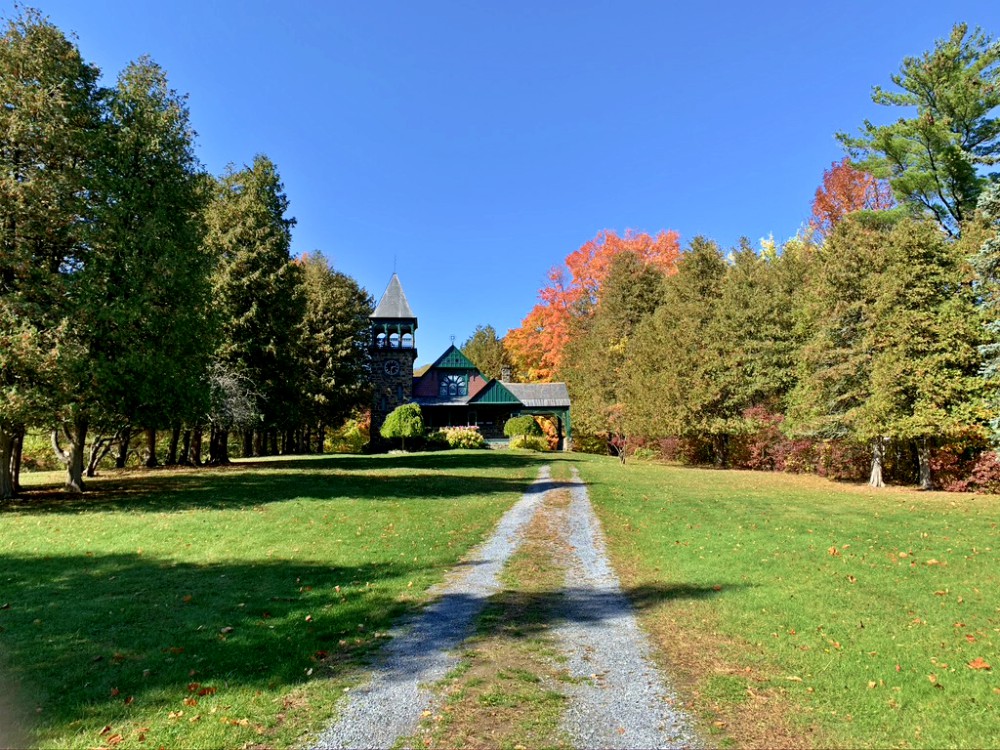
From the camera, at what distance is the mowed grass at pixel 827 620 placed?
4141 mm

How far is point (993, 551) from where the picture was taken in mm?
9531

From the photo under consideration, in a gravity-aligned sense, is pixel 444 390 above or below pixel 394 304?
below

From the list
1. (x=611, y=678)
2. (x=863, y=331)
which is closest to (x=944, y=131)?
(x=863, y=331)

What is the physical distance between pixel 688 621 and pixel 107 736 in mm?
5634

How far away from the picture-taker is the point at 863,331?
21438mm

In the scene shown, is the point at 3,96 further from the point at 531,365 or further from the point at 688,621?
the point at 531,365

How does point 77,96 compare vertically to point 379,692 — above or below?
above

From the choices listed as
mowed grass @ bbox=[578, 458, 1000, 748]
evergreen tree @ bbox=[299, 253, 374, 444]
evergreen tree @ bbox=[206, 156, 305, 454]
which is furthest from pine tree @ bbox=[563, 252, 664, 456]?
mowed grass @ bbox=[578, 458, 1000, 748]

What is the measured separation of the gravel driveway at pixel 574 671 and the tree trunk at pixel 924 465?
17644mm

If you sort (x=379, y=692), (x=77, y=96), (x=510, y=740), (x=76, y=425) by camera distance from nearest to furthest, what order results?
(x=510, y=740), (x=379, y=692), (x=77, y=96), (x=76, y=425)

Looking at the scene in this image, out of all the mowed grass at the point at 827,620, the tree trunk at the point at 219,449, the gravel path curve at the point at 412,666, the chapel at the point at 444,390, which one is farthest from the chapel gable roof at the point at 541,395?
the gravel path curve at the point at 412,666

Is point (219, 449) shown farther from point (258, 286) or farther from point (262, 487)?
point (262, 487)

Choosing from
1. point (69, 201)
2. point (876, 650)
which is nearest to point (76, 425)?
point (69, 201)

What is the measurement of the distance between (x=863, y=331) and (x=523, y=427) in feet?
88.2
